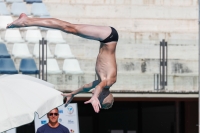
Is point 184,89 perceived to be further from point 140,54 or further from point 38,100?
point 38,100

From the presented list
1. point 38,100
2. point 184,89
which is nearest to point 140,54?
point 184,89

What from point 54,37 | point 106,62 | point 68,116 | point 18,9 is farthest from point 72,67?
point 106,62

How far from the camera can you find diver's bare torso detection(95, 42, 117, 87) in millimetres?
7637

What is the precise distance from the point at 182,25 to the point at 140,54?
2081 mm

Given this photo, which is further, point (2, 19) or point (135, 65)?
point (2, 19)

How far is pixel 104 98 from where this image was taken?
26.4 feet

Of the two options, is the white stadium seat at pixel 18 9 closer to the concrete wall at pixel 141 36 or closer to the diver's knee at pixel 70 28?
the concrete wall at pixel 141 36

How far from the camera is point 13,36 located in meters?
15.9

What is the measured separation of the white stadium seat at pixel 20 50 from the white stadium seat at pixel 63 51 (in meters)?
0.70

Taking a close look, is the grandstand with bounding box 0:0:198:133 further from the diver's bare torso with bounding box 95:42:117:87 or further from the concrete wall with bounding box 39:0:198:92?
the diver's bare torso with bounding box 95:42:117:87

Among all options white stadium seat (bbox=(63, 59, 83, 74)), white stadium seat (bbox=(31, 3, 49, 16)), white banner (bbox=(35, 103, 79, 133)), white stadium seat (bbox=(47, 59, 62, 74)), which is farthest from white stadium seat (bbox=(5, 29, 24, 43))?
white banner (bbox=(35, 103, 79, 133))

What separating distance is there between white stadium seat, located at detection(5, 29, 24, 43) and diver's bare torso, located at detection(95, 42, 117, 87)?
763 cm

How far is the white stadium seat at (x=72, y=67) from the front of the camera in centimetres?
1461

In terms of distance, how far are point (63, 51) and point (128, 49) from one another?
5.07 feet
